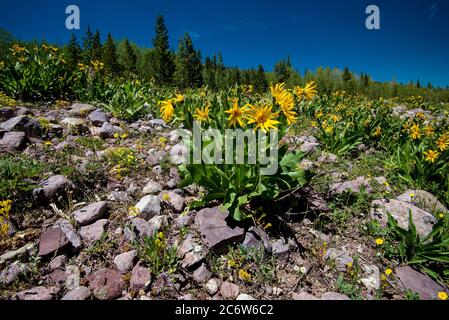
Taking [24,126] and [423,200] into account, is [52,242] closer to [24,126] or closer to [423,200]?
[24,126]

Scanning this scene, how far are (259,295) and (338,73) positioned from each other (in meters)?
69.5

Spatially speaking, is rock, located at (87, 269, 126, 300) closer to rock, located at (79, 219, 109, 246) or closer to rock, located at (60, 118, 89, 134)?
rock, located at (79, 219, 109, 246)

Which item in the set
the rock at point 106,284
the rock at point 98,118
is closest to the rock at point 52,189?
the rock at point 106,284

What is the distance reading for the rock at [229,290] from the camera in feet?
6.64

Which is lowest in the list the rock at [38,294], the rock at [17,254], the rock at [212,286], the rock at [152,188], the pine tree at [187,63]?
the rock at [212,286]

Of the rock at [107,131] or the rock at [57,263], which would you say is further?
the rock at [107,131]

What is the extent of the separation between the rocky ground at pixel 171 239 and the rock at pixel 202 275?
12 millimetres

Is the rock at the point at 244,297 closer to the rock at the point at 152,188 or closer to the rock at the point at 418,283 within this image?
the rock at the point at 418,283

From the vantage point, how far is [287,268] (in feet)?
7.55

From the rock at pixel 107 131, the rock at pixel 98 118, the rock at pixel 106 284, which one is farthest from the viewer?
the rock at pixel 98 118

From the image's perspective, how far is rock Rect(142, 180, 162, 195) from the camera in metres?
3.06

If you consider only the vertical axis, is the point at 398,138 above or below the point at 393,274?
above
